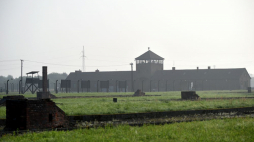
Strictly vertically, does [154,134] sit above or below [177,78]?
below

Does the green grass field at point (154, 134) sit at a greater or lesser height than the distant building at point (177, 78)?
lesser

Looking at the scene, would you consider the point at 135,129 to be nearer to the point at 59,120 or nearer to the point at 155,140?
the point at 155,140

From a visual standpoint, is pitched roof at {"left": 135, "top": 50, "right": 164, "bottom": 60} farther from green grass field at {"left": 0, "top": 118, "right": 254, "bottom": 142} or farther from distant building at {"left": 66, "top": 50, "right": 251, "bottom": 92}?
green grass field at {"left": 0, "top": 118, "right": 254, "bottom": 142}

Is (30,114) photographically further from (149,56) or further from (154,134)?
(149,56)

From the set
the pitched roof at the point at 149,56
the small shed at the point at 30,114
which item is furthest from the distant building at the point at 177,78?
the small shed at the point at 30,114

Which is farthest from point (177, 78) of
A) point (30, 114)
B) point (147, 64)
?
point (30, 114)

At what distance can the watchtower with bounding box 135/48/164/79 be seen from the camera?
72.6 m

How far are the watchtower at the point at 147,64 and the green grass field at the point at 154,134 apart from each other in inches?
2385

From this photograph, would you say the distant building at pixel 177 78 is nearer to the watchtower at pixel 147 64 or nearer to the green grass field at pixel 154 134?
the watchtower at pixel 147 64

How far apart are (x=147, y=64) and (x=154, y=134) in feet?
206

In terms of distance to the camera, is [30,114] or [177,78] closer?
[30,114]

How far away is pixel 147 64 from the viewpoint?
2874 inches

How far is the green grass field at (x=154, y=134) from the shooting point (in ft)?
31.6

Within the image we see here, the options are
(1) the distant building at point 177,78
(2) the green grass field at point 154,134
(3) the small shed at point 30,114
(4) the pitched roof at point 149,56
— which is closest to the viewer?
(2) the green grass field at point 154,134
